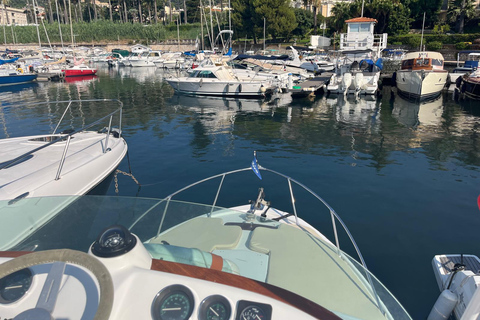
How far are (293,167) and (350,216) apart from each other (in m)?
3.93

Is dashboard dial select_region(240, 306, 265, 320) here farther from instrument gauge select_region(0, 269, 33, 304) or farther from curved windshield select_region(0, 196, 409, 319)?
instrument gauge select_region(0, 269, 33, 304)

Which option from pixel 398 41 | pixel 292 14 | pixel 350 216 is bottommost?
pixel 350 216

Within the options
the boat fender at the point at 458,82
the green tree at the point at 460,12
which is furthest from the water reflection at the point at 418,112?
the green tree at the point at 460,12

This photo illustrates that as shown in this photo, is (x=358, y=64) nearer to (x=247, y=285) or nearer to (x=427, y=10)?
(x=427, y=10)

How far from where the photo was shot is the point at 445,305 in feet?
16.9

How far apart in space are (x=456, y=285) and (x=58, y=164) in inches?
311

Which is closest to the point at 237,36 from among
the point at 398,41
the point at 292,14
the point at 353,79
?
the point at 292,14

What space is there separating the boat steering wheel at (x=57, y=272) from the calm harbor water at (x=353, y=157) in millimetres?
5635

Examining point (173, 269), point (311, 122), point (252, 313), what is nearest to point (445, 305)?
point (252, 313)

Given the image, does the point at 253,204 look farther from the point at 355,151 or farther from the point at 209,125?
the point at 209,125

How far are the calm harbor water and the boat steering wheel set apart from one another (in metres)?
5.63

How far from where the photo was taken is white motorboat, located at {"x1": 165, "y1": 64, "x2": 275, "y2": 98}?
2748cm

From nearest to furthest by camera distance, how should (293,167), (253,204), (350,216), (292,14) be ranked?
(253,204)
(350,216)
(293,167)
(292,14)

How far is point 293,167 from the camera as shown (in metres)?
13.0
